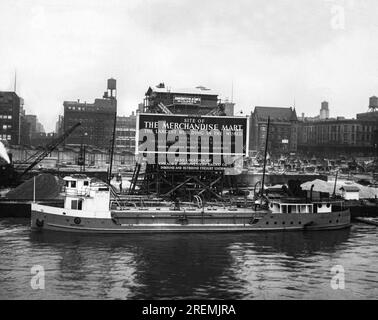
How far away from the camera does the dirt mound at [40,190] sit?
60.4 m

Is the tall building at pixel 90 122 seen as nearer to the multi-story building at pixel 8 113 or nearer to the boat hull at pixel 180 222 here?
the multi-story building at pixel 8 113

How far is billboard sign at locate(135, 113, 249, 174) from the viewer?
53.8m

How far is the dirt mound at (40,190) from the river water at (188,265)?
15.4 m

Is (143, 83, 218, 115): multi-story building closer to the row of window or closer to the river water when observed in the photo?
the river water

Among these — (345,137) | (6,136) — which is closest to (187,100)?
(6,136)

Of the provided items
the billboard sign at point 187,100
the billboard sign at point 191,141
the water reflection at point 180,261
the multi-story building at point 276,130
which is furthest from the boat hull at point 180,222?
the multi-story building at point 276,130

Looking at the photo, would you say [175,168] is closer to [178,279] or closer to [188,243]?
[188,243]

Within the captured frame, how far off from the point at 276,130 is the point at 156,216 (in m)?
117

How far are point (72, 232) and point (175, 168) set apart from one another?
14765 mm

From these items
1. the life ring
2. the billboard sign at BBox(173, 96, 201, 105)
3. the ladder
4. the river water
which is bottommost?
the river water

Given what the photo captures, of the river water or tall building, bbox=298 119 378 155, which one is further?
tall building, bbox=298 119 378 155

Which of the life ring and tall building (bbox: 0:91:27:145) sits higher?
tall building (bbox: 0:91:27:145)

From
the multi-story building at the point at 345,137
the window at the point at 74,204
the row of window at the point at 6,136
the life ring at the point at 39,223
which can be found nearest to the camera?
the life ring at the point at 39,223

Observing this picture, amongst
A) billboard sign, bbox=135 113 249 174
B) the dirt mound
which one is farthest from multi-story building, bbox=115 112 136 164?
billboard sign, bbox=135 113 249 174
